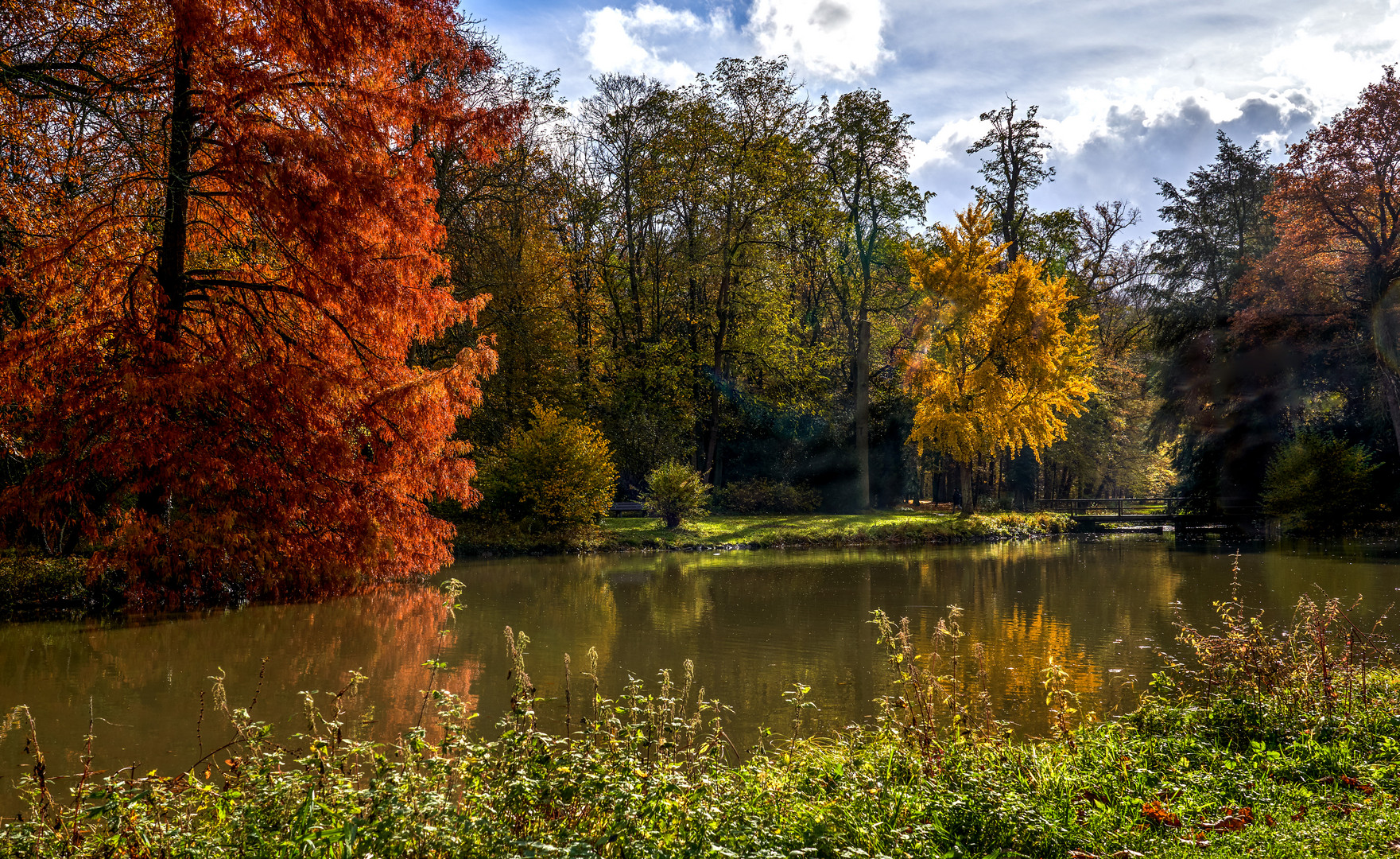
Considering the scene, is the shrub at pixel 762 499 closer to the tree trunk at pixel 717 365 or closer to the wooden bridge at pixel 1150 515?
the tree trunk at pixel 717 365

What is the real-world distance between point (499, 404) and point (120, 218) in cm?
1920

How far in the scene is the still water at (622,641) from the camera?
714cm

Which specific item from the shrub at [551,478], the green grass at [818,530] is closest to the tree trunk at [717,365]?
the green grass at [818,530]

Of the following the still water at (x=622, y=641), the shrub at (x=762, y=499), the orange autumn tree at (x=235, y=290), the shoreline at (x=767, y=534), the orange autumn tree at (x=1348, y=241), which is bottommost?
the still water at (x=622, y=641)

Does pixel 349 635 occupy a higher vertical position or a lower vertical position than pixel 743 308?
lower

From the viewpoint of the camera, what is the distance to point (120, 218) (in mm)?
7172

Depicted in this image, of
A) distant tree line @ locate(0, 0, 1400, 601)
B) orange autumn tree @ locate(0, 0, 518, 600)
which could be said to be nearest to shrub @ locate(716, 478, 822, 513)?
distant tree line @ locate(0, 0, 1400, 601)

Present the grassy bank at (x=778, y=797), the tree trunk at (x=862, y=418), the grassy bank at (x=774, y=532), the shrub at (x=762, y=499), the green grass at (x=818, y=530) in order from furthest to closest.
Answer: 1. the tree trunk at (x=862, y=418)
2. the shrub at (x=762, y=499)
3. the green grass at (x=818, y=530)
4. the grassy bank at (x=774, y=532)
5. the grassy bank at (x=778, y=797)

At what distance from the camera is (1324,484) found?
23234 mm

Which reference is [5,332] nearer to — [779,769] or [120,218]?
[120,218]

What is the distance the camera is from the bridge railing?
34844mm

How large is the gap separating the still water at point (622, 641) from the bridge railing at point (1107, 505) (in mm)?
16664

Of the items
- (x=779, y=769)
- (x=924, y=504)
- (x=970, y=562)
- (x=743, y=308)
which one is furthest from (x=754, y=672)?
(x=924, y=504)

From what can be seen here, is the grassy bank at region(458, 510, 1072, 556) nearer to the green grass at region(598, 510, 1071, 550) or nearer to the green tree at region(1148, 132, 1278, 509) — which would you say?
the green grass at region(598, 510, 1071, 550)
